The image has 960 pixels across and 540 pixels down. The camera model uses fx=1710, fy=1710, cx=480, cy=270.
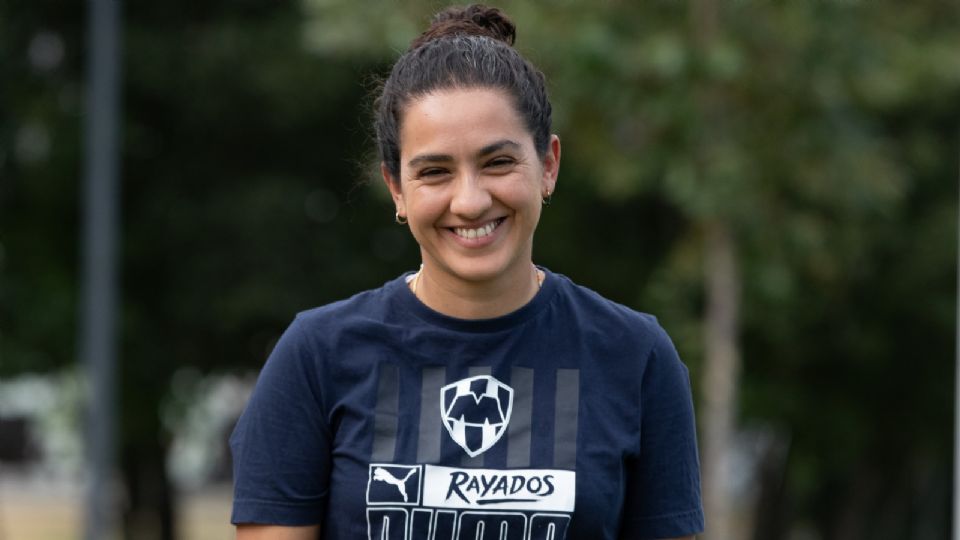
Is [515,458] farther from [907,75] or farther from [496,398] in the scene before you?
[907,75]

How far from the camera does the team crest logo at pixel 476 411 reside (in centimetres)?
290

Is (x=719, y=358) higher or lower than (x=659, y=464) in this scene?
higher

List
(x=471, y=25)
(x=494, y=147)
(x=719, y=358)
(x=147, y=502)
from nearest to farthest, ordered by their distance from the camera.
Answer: (x=494, y=147), (x=471, y=25), (x=719, y=358), (x=147, y=502)

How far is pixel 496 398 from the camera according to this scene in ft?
9.63

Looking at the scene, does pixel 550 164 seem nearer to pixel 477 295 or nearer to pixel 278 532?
pixel 477 295

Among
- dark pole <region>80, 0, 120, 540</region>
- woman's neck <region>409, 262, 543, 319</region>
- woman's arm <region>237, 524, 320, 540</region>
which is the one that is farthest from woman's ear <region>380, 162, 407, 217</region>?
dark pole <region>80, 0, 120, 540</region>

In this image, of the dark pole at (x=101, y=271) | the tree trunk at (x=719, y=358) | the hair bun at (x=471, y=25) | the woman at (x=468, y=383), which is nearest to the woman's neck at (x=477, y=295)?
the woman at (x=468, y=383)

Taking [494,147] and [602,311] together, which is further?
[602,311]

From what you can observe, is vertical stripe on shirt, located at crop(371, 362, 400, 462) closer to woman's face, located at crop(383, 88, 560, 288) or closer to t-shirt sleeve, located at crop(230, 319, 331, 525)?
t-shirt sleeve, located at crop(230, 319, 331, 525)

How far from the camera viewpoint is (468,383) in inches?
116

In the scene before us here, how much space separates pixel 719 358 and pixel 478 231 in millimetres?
9575

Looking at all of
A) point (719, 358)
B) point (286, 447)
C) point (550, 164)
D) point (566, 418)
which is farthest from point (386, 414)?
point (719, 358)

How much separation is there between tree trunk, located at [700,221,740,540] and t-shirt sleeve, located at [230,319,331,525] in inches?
364

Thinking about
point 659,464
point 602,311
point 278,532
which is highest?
point 602,311
